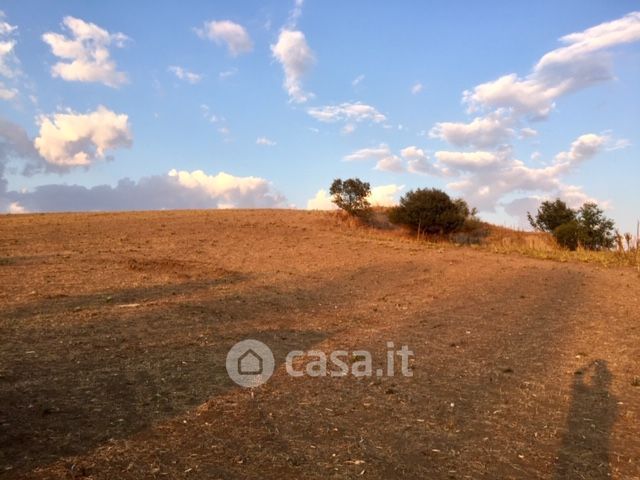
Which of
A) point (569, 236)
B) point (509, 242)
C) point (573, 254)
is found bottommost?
point (573, 254)

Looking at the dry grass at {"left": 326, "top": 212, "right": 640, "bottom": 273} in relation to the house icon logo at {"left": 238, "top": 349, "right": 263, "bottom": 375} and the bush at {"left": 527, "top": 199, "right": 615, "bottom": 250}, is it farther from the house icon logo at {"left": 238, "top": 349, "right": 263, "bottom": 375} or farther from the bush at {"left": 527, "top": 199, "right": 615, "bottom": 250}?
the house icon logo at {"left": 238, "top": 349, "right": 263, "bottom": 375}

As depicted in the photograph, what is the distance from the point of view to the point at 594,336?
8875mm

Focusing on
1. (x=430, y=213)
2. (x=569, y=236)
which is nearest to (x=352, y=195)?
(x=430, y=213)

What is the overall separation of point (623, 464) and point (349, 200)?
24.7 meters

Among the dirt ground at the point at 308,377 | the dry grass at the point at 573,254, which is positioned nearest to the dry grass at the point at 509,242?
the dry grass at the point at 573,254

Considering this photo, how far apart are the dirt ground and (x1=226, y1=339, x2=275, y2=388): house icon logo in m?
0.15

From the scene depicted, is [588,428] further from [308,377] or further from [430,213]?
[430,213]

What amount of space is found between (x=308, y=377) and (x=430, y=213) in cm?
2096

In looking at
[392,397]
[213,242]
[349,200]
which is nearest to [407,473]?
[392,397]

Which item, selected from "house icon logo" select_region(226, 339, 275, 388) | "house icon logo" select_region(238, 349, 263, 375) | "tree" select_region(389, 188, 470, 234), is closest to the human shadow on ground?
"house icon logo" select_region(226, 339, 275, 388)

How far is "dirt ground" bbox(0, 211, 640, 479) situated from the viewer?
4.09 metres

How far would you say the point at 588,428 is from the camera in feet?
16.4

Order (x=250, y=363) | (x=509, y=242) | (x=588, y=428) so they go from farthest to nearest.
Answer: (x=509, y=242)
(x=250, y=363)
(x=588, y=428)

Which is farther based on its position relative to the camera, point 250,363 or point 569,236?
point 569,236
